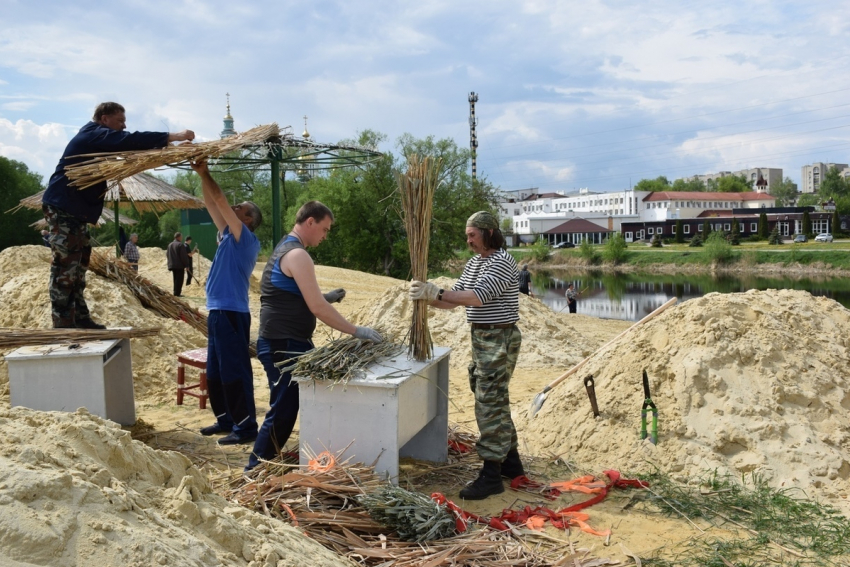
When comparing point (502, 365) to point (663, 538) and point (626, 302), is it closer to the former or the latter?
point (663, 538)

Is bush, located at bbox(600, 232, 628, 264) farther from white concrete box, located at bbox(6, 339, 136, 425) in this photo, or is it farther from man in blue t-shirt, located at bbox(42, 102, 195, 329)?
white concrete box, located at bbox(6, 339, 136, 425)

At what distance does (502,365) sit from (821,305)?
12.8 ft

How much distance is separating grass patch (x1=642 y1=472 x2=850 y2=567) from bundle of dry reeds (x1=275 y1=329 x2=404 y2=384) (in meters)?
1.65

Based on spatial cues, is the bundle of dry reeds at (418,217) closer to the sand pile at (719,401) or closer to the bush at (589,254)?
the sand pile at (719,401)

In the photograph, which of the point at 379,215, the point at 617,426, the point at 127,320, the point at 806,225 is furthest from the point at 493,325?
the point at 806,225

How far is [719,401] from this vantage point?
15.5 ft

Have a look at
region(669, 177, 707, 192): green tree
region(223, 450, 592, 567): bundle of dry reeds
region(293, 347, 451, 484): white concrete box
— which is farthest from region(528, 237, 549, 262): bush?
region(669, 177, 707, 192): green tree

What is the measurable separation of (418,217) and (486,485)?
60.7 inches

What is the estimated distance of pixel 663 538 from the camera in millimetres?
3506

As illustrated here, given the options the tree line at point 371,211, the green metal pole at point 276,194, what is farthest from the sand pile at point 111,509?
the tree line at point 371,211

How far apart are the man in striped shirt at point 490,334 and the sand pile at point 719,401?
3.26 ft

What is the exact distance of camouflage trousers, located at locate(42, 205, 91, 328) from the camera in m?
4.56

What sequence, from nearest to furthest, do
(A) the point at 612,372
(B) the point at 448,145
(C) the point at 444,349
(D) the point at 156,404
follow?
(C) the point at 444,349 < (A) the point at 612,372 < (D) the point at 156,404 < (B) the point at 448,145

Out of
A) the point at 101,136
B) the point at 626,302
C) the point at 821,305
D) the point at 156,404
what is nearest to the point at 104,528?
the point at 101,136
